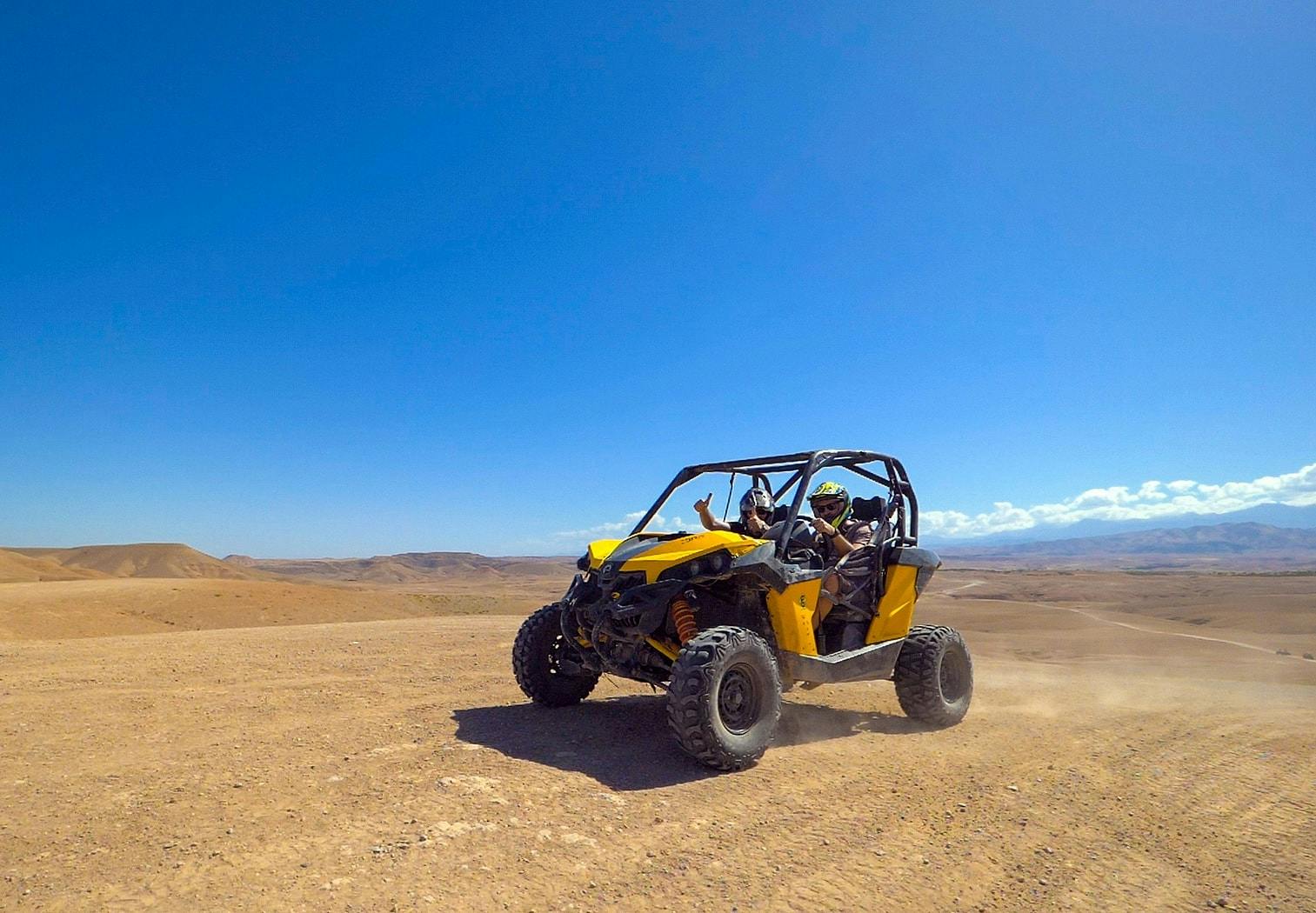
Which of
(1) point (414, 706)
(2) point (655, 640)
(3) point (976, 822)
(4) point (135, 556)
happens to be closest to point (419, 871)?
(2) point (655, 640)

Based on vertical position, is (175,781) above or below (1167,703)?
above

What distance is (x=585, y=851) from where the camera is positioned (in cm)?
376

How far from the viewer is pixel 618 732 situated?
6031mm

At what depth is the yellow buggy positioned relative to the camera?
17.0 ft

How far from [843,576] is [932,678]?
131 centimetres

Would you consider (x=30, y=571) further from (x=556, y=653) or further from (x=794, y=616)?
(x=794, y=616)

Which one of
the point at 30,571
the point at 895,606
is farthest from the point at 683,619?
the point at 30,571

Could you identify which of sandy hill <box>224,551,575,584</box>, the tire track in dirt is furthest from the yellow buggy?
sandy hill <box>224,551,575,584</box>

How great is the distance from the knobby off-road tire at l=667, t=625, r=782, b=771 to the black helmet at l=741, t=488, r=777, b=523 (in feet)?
5.97

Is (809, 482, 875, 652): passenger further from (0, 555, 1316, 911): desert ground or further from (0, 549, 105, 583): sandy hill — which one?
(0, 549, 105, 583): sandy hill

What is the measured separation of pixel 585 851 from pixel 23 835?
9.06 feet

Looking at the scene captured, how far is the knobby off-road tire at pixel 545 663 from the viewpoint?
663 cm

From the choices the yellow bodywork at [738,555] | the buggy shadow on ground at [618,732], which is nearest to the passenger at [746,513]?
the yellow bodywork at [738,555]

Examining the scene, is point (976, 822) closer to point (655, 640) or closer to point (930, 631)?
point (655, 640)
